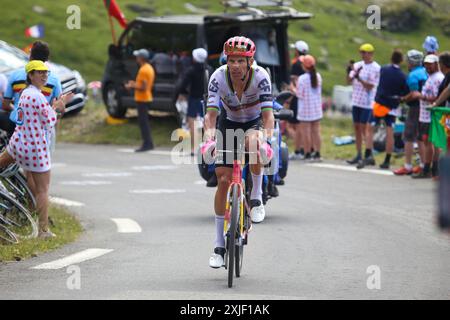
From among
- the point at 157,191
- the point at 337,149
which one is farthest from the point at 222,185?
the point at 337,149

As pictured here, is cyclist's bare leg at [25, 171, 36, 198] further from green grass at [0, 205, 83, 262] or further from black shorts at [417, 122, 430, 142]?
black shorts at [417, 122, 430, 142]

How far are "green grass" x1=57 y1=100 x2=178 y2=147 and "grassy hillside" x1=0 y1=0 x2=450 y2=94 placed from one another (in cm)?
1166

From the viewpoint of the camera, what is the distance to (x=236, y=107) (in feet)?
35.1

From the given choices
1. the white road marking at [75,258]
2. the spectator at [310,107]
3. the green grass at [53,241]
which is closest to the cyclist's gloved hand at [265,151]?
the white road marking at [75,258]

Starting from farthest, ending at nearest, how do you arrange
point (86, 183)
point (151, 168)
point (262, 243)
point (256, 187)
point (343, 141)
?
1. point (343, 141)
2. point (151, 168)
3. point (86, 183)
4. point (262, 243)
5. point (256, 187)

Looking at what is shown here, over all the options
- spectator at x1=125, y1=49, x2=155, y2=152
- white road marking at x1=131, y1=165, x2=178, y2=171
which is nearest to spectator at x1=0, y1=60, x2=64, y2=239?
white road marking at x1=131, y1=165, x2=178, y2=171

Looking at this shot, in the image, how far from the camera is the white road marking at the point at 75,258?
442 inches

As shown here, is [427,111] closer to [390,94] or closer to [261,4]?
[390,94]

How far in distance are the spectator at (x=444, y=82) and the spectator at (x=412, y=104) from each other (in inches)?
63.9

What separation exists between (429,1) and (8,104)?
2418 centimetres

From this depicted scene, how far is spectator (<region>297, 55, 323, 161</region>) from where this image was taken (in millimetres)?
21266

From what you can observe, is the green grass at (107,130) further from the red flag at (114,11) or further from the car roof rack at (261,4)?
the car roof rack at (261,4)

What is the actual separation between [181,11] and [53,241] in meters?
30.1

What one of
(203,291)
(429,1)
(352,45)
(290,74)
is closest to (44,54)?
(203,291)
